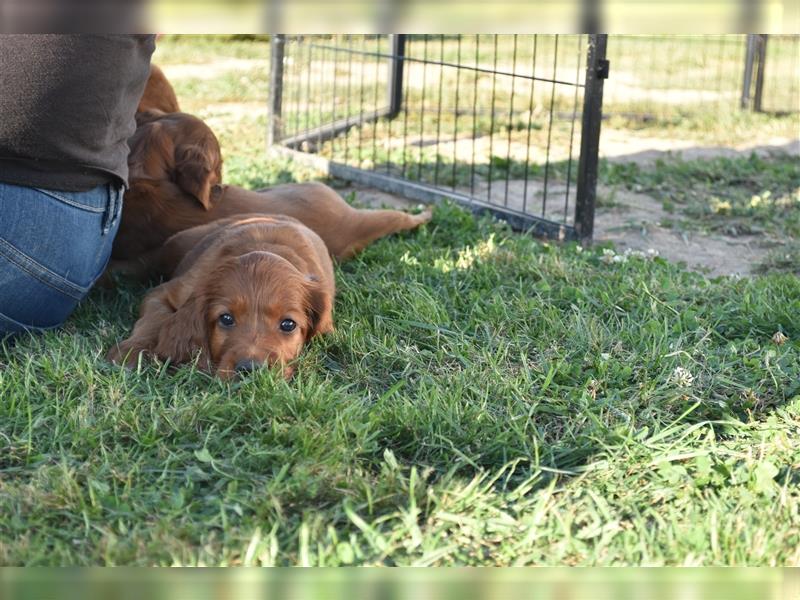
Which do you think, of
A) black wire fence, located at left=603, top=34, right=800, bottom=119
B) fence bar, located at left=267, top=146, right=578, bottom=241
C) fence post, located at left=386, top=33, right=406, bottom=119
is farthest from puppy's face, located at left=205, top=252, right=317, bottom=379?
black wire fence, located at left=603, top=34, right=800, bottom=119

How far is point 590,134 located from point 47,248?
2.59 m

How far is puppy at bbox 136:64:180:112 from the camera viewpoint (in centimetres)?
459

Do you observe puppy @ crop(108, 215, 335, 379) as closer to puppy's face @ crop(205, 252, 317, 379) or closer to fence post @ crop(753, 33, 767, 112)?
puppy's face @ crop(205, 252, 317, 379)

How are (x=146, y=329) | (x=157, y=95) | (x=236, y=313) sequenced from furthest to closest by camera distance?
(x=157, y=95) → (x=146, y=329) → (x=236, y=313)

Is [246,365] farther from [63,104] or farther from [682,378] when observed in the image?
[682,378]

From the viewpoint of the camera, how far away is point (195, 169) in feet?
13.5

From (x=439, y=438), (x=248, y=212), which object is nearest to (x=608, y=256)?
(x=248, y=212)

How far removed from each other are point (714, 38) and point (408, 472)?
30.3 feet

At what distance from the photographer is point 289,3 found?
958 millimetres

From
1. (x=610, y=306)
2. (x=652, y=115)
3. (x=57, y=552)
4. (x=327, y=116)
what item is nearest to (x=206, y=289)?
(x=57, y=552)

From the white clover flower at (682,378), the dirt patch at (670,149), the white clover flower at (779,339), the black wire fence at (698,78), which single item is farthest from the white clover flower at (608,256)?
the black wire fence at (698,78)

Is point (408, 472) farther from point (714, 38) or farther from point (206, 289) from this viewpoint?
point (714, 38)

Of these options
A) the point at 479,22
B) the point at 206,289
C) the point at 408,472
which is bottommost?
the point at 408,472

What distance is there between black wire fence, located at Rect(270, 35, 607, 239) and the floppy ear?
144 cm
